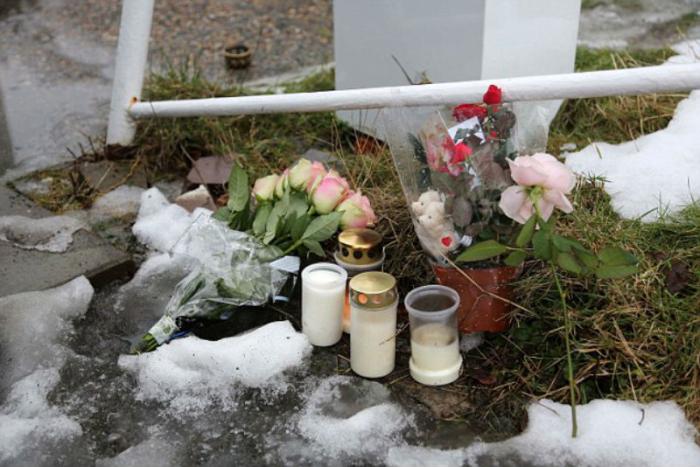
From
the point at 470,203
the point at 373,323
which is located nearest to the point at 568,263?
the point at 470,203

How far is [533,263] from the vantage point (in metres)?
2.22

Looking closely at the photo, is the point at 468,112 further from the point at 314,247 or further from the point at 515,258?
the point at 314,247

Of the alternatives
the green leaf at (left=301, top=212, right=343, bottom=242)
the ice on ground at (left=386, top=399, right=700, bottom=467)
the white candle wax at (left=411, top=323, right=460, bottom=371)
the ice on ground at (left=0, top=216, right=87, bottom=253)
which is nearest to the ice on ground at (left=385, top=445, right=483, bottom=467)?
the ice on ground at (left=386, top=399, right=700, bottom=467)

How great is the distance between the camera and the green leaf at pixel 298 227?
241cm

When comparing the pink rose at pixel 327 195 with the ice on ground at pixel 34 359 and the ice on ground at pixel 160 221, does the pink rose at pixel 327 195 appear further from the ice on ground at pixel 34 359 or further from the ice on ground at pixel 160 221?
the ice on ground at pixel 34 359

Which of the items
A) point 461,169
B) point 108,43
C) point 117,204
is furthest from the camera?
point 108,43

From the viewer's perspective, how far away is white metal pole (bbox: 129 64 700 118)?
6.48 feet

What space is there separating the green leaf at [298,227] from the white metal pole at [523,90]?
0.35m

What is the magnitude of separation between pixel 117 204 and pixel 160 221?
0.97ft

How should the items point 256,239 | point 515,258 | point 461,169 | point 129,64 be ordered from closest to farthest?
1. point 515,258
2. point 461,169
3. point 256,239
4. point 129,64

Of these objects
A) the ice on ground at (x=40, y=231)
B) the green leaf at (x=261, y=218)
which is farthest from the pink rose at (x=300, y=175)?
the ice on ground at (x=40, y=231)

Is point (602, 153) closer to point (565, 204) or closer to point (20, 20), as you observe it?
point (565, 204)

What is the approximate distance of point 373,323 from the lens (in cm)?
210

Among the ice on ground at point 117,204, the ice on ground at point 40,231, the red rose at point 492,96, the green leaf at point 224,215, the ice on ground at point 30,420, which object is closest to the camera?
the ice on ground at point 30,420
